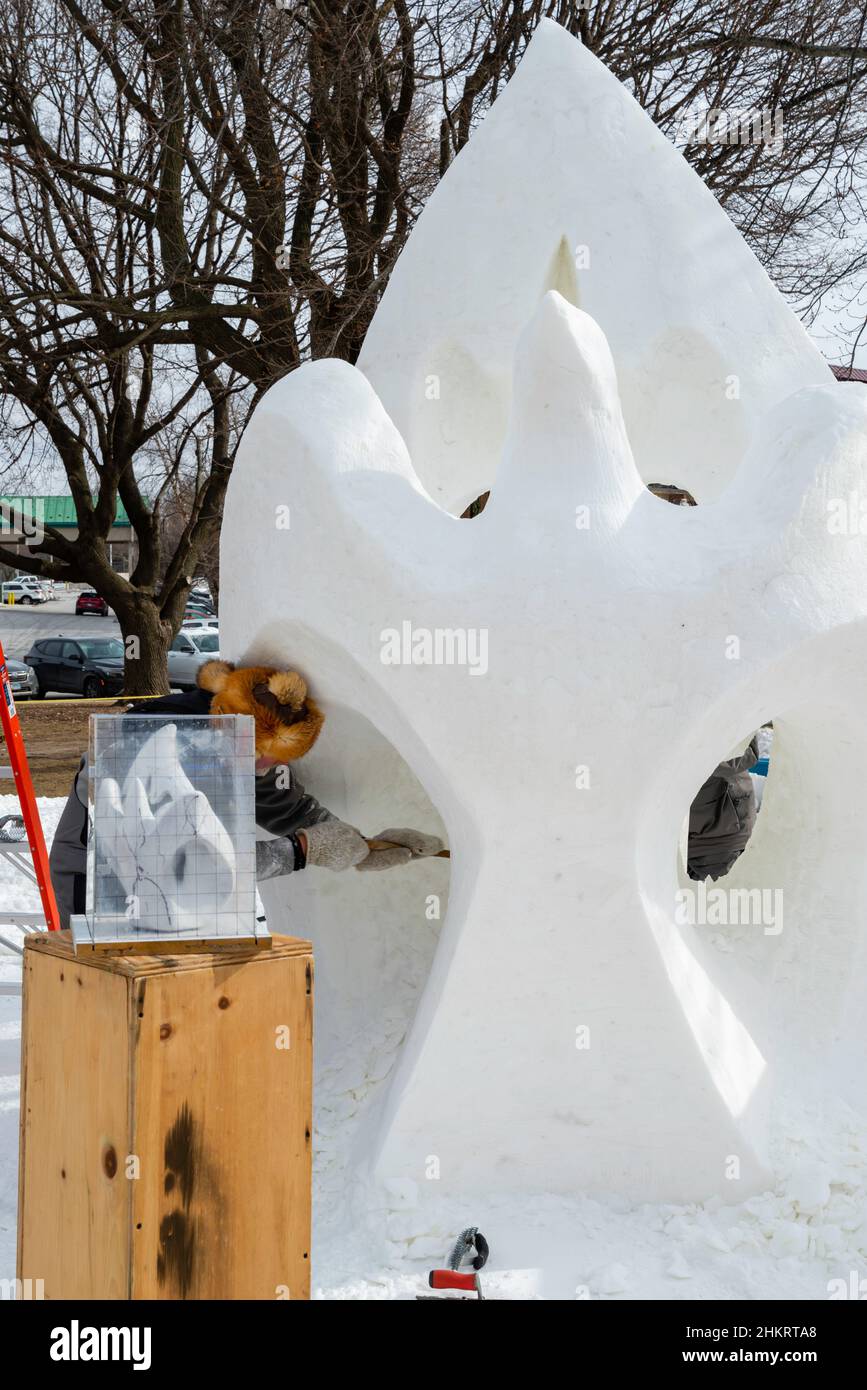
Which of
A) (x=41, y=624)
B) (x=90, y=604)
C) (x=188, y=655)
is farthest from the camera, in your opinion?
(x=90, y=604)

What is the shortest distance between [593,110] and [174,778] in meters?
3.60

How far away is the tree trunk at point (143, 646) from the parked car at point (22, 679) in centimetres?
541

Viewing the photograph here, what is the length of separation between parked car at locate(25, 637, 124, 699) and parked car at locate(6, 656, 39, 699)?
45 centimetres

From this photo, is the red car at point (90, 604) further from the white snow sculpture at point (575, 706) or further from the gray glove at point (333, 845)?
→ the gray glove at point (333, 845)

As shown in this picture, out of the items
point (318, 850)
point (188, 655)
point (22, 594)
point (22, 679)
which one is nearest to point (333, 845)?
point (318, 850)

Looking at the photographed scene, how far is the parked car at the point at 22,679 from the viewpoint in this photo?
21719 mm

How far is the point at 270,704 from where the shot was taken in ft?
14.9

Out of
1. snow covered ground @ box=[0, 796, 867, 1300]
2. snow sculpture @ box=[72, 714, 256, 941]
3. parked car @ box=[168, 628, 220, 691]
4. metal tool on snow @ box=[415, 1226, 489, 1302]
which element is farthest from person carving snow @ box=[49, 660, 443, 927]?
parked car @ box=[168, 628, 220, 691]

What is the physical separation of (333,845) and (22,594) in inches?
1931

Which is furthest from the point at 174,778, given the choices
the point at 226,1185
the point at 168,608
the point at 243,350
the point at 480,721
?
the point at 168,608

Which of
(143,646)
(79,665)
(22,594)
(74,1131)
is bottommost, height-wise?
(74,1131)

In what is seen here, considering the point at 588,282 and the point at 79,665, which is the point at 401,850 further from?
the point at 79,665

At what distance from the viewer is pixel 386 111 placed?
11320 millimetres

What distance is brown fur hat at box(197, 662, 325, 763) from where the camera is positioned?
454 centimetres
